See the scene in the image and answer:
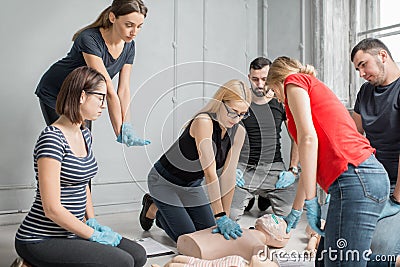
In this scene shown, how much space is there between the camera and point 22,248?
1598 mm

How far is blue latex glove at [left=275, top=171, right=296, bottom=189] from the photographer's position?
308 cm

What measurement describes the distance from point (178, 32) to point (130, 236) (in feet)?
5.61

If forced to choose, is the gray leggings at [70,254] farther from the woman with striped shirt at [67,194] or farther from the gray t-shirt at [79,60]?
the gray t-shirt at [79,60]

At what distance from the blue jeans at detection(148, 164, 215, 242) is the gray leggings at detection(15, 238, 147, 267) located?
76 centimetres

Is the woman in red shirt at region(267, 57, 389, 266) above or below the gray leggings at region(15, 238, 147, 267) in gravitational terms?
above

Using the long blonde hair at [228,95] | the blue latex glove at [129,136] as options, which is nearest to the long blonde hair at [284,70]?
Answer: the long blonde hair at [228,95]

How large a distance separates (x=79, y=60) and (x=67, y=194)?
83 centimetres

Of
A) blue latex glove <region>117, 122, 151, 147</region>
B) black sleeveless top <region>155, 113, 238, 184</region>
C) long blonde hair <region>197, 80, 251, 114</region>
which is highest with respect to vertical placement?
long blonde hair <region>197, 80, 251, 114</region>

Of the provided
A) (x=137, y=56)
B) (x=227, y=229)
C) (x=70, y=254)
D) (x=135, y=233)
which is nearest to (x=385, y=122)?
(x=227, y=229)

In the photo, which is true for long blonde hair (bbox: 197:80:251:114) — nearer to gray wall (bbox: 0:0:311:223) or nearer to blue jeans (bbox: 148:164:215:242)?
gray wall (bbox: 0:0:311:223)

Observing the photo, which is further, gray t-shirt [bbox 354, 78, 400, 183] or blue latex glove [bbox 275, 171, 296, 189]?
blue latex glove [bbox 275, 171, 296, 189]

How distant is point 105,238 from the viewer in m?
1.72

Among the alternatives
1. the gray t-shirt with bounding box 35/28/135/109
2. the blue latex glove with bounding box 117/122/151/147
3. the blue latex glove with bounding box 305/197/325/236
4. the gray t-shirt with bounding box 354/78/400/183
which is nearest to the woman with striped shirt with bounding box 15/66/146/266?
the blue latex glove with bounding box 117/122/151/147

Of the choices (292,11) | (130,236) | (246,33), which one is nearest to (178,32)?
(246,33)
